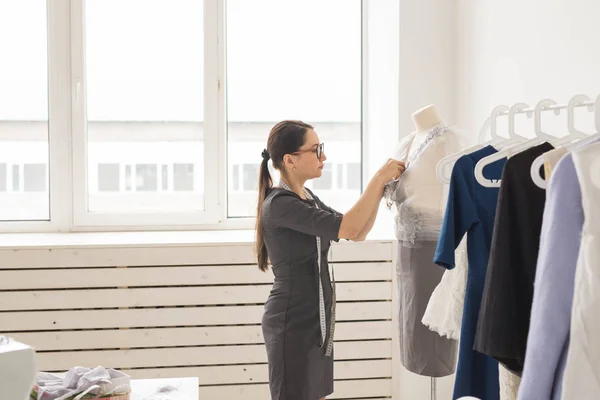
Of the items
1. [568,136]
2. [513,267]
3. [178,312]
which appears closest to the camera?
[513,267]

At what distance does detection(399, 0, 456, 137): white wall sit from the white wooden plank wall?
704 millimetres

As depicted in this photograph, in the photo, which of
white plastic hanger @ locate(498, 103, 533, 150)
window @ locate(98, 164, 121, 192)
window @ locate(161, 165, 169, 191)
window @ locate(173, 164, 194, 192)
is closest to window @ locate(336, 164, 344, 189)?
window @ locate(173, 164, 194, 192)

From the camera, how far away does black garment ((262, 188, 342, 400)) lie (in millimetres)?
2301

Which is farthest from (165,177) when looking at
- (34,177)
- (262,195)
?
(262,195)

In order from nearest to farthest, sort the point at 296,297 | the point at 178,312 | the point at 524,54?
the point at 296,297
the point at 524,54
the point at 178,312

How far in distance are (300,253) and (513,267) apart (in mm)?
992

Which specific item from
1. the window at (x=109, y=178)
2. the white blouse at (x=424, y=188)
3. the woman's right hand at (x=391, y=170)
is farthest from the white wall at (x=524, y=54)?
the window at (x=109, y=178)

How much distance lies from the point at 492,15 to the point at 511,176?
65.0 inches

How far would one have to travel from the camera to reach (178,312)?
3.25 meters

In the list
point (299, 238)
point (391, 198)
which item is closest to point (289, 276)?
point (299, 238)

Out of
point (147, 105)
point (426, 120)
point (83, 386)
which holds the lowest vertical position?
point (83, 386)

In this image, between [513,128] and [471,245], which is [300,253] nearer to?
[471,245]

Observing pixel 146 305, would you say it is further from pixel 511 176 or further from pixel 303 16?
pixel 511 176

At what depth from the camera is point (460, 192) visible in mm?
1777
